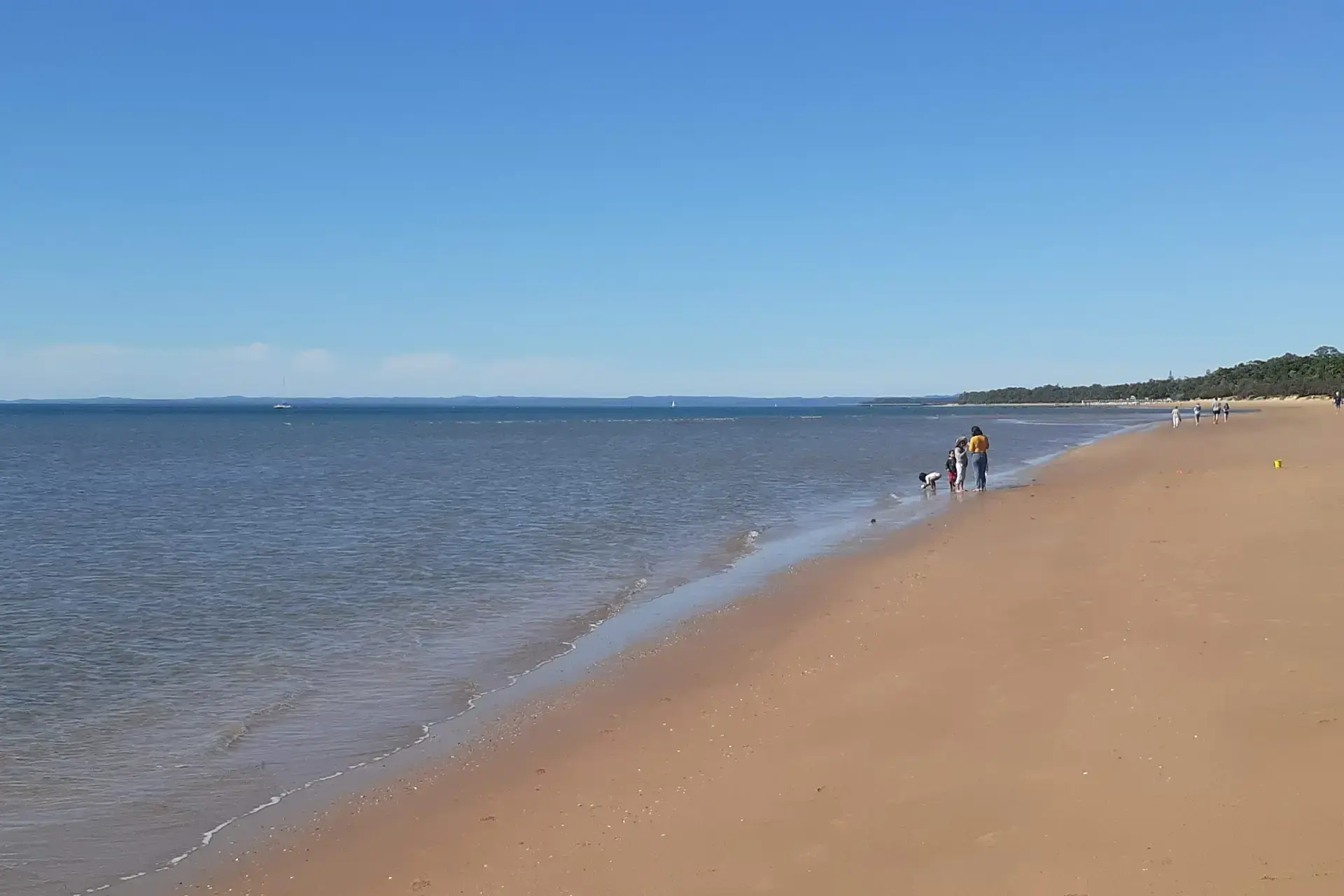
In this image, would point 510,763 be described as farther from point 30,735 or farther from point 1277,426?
point 1277,426

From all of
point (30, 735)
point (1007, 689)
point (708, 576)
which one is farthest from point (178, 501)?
point (1007, 689)

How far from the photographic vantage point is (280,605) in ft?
51.0

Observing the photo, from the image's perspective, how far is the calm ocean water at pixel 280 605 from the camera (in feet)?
26.8

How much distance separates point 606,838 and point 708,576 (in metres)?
10.9

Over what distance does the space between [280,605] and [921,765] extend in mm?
11393

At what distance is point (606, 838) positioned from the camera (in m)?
6.53

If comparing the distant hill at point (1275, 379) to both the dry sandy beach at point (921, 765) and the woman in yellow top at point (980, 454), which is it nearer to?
the woman in yellow top at point (980, 454)

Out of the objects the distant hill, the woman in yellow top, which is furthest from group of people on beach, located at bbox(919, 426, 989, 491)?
the distant hill

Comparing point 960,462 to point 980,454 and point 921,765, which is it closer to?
point 980,454

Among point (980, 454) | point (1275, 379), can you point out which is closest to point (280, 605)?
point (980, 454)

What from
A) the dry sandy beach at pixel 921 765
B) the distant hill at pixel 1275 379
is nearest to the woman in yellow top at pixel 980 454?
the dry sandy beach at pixel 921 765

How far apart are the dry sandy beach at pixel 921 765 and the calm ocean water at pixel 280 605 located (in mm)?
1516

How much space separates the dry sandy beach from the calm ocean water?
1.52m

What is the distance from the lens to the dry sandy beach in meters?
5.83
